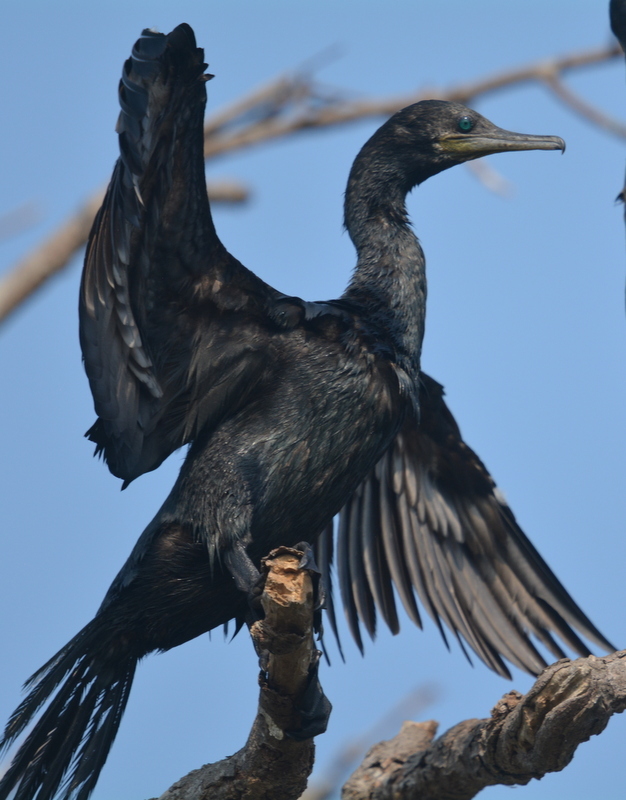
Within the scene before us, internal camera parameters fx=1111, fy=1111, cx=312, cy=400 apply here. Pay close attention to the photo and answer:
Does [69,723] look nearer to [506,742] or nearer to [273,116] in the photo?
[506,742]

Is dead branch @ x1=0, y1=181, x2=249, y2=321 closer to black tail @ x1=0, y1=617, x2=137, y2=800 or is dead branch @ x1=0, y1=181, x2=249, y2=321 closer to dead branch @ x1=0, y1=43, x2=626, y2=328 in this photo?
dead branch @ x1=0, y1=43, x2=626, y2=328

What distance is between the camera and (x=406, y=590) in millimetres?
6090

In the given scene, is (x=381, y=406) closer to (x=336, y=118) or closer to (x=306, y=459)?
(x=306, y=459)

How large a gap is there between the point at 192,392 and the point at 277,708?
1.51m

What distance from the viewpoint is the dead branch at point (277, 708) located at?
11.7 feet

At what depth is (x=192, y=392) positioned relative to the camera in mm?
4758

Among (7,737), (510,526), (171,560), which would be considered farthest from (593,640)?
(7,737)

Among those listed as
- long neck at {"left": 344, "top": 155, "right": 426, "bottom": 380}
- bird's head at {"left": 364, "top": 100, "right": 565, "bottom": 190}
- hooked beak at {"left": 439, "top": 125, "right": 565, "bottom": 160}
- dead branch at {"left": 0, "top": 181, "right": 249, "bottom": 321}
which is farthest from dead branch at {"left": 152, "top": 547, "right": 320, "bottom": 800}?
dead branch at {"left": 0, "top": 181, "right": 249, "bottom": 321}

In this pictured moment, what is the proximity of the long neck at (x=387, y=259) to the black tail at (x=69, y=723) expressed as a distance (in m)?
1.80

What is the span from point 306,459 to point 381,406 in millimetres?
405

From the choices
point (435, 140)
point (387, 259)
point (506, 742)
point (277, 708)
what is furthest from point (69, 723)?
point (435, 140)

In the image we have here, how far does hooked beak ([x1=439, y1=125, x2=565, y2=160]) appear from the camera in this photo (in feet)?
18.2

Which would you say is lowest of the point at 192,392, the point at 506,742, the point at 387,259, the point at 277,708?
the point at 506,742

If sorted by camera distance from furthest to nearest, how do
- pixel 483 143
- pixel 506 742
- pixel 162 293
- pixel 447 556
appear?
1. pixel 447 556
2. pixel 483 143
3. pixel 162 293
4. pixel 506 742
